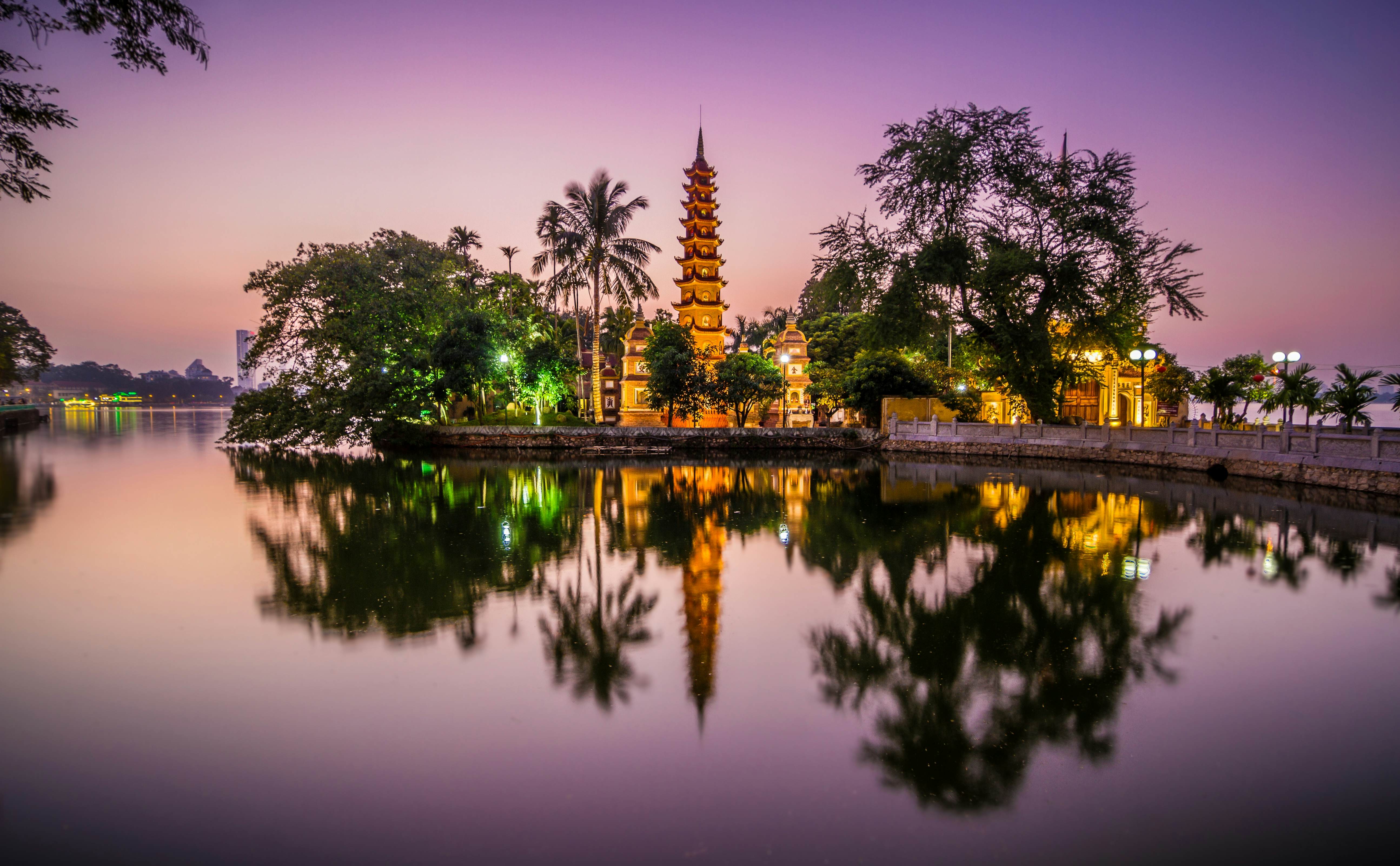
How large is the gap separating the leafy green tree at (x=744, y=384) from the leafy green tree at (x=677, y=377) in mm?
814

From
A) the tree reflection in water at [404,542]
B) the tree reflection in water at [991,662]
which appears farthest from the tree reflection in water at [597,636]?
the tree reflection in water at [991,662]

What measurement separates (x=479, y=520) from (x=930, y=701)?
34.2 ft

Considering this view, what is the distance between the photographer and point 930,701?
18.8 feet

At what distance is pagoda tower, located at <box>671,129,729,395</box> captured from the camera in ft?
160

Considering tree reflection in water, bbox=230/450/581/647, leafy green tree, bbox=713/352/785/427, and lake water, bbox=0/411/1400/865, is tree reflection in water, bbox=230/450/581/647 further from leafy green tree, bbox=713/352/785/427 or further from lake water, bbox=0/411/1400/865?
leafy green tree, bbox=713/352/785/427

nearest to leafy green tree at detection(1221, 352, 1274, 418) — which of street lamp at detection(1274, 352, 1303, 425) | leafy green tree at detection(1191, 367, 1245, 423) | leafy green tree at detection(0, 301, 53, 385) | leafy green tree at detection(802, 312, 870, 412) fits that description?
leafy green tree at detection(1191, 367, 1245, 423)

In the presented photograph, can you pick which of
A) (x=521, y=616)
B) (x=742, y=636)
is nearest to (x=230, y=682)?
(x=521, y=616)

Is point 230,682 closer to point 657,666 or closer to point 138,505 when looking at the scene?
point 657,666

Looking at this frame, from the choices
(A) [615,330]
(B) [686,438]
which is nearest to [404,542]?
(B) [686,438]

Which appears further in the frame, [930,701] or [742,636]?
[742,636]

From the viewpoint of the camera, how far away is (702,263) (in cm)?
4878

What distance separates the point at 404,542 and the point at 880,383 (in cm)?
2728

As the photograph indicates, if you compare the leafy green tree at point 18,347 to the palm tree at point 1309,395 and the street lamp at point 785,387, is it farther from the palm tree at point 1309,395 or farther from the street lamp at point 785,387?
the palm tree at point 1309,395

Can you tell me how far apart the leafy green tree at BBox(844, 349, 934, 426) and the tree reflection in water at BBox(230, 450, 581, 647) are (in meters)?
17.4
